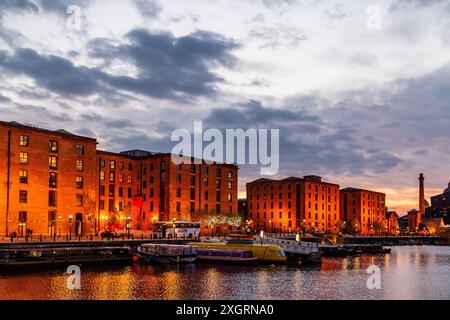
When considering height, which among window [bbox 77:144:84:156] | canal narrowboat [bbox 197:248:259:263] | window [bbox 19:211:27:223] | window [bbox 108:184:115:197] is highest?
window [bbox 77:144:84:156]

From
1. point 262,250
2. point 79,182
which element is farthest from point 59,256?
point 79,182

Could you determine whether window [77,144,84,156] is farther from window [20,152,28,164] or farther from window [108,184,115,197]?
window [108,184,115,197]

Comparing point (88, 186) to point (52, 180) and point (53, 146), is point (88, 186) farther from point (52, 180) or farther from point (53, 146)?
point (53, 146)

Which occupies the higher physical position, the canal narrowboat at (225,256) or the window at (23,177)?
the window at (23,177)

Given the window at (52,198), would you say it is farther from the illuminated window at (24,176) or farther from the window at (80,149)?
the window at (80,149)

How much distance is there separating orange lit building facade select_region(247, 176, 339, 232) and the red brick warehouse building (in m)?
40.6

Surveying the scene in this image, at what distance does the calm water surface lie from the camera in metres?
52.2

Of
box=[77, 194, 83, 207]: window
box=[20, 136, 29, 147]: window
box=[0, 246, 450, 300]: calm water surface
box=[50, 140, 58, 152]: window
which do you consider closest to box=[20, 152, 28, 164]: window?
box=[20, 136, 29, 147]: window

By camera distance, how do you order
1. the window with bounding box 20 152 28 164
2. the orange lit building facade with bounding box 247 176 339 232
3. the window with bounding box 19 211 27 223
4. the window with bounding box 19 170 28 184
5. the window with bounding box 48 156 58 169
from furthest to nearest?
the orange lit building facade with bounding box 247 176 339 232 → the window with bounding box 48 156 58 169 → the window with bounding box 20 152 28 164 → the window with bounding box 19 170 28 184 → the window with bounding box 19 211 27 223

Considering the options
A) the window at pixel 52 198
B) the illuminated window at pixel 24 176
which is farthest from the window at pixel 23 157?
the window at pixel 52 198

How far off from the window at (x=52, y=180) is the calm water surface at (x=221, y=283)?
109 feet

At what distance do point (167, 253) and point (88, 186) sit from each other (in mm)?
34512

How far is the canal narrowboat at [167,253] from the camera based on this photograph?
262ft
